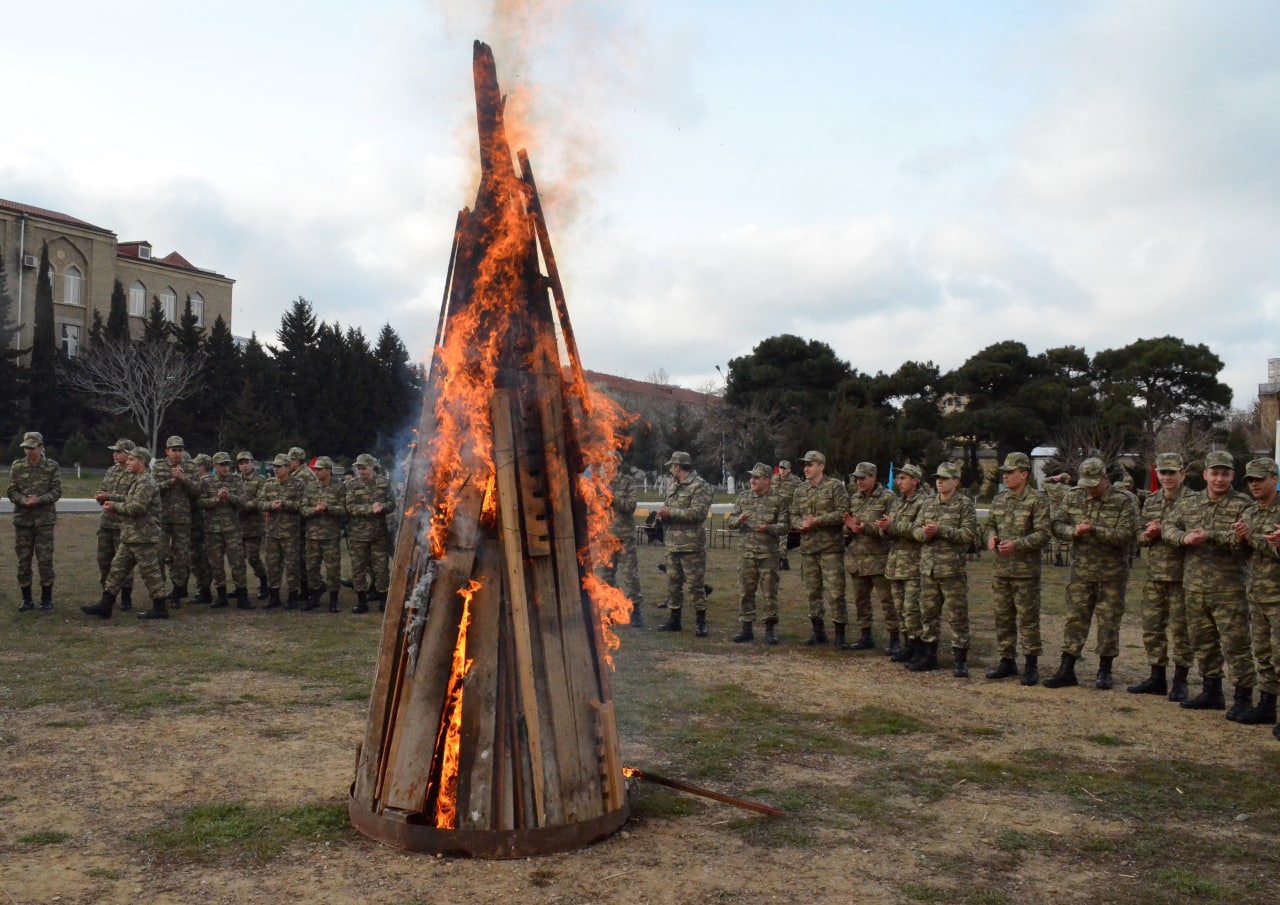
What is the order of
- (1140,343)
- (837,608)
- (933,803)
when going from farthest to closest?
1. (1140,343)
2. (837,608)
3. (933,803)

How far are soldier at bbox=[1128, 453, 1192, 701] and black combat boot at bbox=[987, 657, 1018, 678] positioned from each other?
3.46 ft

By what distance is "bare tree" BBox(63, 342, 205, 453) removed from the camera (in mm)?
44000

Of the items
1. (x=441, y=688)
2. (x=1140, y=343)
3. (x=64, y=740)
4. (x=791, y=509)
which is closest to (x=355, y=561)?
(x=791, y=509)

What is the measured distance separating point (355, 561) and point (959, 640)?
7867mm

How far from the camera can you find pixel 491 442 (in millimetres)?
5359

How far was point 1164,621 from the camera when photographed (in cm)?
948

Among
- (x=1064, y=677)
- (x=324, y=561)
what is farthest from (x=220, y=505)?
(x=1064, y=677)

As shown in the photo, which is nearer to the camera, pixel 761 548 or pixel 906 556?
pixel 906 556

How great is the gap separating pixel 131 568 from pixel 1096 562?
10.8 m

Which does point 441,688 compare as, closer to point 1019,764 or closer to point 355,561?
point 1019,764

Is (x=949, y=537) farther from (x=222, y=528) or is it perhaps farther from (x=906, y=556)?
(x=222, y=528)

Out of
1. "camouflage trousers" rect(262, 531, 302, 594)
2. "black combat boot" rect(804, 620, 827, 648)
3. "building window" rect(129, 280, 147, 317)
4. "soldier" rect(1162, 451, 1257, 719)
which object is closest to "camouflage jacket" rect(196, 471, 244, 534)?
"camouflage trousers" rect(262, 531, 302, 594)

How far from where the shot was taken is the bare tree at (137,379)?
44.0 m

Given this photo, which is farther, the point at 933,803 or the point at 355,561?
the point at 355,561
